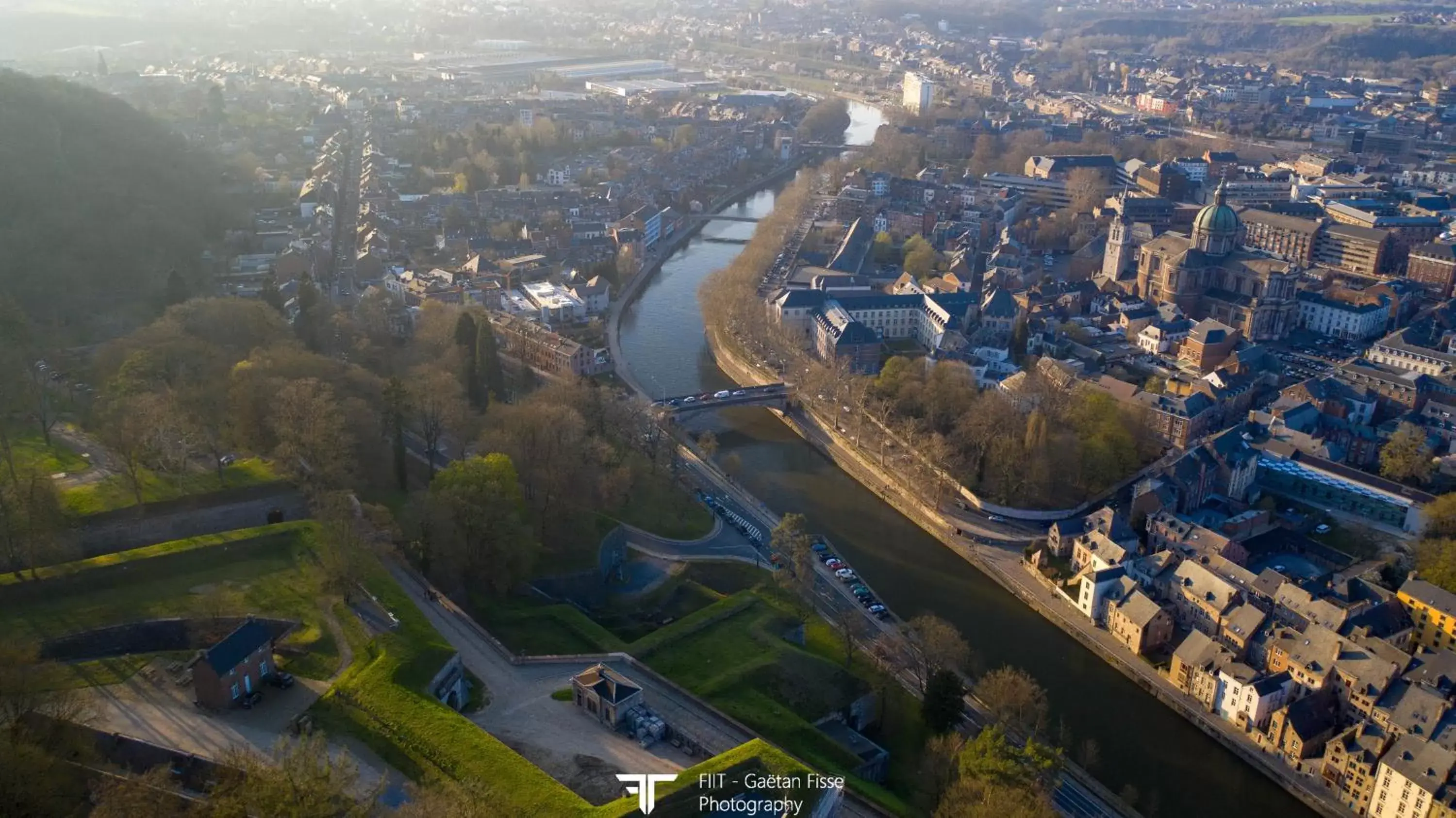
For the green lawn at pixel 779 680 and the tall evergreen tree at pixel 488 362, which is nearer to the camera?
the green lawn at pixel 779 680

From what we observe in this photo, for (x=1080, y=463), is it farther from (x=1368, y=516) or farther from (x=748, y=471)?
(x=748, y=471)

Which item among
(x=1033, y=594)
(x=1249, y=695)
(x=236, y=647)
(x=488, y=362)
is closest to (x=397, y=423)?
(x=488, y=362)

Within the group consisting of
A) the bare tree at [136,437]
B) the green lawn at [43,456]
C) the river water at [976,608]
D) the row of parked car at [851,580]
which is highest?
the bare tree at [136,437]

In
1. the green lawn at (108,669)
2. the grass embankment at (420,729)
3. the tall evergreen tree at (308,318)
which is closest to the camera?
the grass embankment at (420,729)

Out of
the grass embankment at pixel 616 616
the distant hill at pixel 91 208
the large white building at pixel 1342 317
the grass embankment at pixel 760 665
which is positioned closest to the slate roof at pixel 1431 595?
the grass embankment at pixel 760 665

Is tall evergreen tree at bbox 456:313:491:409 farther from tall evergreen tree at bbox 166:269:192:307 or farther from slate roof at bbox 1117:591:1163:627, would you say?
slate roof at bbox 1117:591:1163:627

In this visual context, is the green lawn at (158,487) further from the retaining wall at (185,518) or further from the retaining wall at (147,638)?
the retaining wall at (147,638)

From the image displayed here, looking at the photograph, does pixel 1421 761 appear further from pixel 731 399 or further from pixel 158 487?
pixel 158 487
